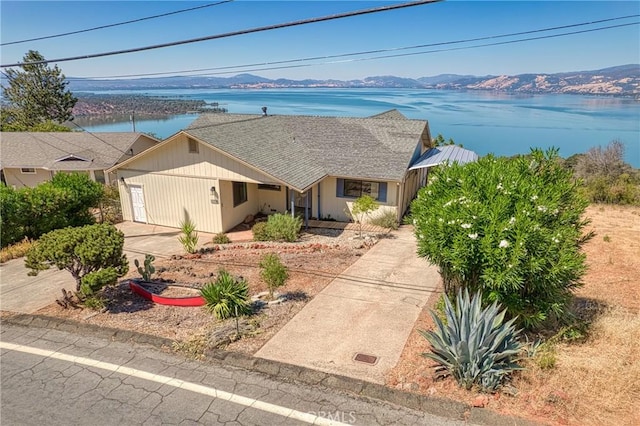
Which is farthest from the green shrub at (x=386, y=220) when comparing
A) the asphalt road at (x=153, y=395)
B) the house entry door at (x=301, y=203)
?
the asphalt road at (x=153, y=395)

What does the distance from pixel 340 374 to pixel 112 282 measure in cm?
621

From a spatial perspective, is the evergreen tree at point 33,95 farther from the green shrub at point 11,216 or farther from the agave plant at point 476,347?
the agave plant at point 476,347

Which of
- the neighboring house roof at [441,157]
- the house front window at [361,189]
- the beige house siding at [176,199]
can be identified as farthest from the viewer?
the neighboring house roof at [441,157]

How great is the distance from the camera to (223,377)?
6.70m

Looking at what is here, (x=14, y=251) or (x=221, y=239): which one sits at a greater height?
(x=14, y=251)

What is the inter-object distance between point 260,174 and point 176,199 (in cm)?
488

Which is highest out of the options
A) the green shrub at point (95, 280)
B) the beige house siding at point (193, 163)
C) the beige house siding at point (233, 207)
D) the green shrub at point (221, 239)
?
the beige house siding at point (193, 163)

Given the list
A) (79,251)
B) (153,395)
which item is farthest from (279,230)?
(153,395)

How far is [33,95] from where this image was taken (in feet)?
155

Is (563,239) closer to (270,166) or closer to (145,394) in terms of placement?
(145,394)

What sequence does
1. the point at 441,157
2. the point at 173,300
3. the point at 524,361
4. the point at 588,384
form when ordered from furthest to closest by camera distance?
the point at 441,157 < the point at 173,300 < the point at 524,361 < the point at 588,384

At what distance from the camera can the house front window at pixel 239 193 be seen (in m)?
18.3

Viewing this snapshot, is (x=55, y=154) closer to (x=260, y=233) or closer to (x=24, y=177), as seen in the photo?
(x=24, y=177)

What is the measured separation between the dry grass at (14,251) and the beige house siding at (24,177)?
1510 cm
